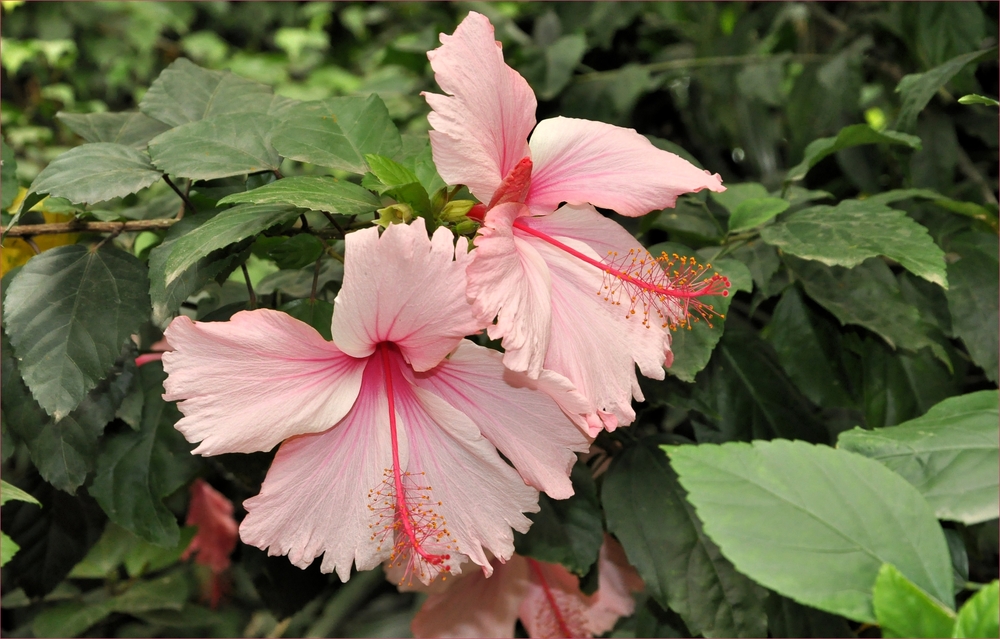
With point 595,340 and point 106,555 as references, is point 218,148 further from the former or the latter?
point 106,555

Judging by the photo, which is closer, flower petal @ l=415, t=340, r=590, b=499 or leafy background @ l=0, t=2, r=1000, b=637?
leafy background @ l=0, t=2, r=1000, b=637

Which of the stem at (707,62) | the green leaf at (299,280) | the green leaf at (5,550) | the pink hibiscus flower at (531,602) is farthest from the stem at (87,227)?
the stem at (707,62)

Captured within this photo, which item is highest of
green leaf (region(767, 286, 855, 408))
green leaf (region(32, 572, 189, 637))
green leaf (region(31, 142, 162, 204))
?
green leaf (region(31, 142, 162, 204))

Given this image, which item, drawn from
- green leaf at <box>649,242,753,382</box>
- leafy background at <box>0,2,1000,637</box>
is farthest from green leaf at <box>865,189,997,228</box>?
green leaf at <box>649,242,753,382</box>

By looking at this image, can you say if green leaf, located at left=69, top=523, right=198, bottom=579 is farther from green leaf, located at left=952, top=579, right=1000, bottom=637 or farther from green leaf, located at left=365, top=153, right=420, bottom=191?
green leaf, located at left=952, top=579, right=1000, bottom=637

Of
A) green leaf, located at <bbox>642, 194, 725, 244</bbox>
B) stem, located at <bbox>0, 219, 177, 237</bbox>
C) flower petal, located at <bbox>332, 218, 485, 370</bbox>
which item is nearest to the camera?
flower petal, located at <bbox>332, 218, 485, 370</bbox>

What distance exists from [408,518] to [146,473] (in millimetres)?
320

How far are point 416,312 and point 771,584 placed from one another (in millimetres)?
263

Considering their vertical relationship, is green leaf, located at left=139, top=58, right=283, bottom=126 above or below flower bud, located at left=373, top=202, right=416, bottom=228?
below

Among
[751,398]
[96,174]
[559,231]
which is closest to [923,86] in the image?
[751,398]

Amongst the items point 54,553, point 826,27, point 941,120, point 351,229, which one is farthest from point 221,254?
point 826,27

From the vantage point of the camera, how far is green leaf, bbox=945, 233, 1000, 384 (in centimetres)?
76

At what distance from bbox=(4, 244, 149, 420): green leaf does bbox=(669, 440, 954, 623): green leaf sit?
18.4 inches

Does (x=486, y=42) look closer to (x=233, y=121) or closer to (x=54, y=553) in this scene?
(x=233, y=121)
